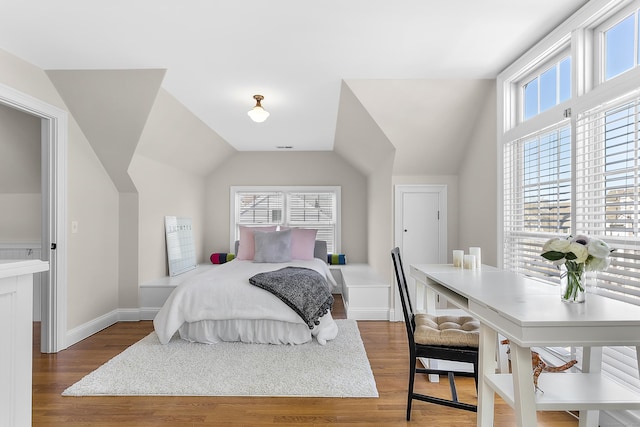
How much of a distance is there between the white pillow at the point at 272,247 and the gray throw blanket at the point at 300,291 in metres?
0.97

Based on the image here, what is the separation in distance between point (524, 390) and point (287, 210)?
4931 mm

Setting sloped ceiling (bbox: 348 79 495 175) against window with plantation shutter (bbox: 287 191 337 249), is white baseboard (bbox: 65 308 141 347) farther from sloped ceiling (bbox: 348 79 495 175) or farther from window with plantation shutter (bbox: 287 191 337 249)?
sloped ceiling (bbox: 348 79 495 175)

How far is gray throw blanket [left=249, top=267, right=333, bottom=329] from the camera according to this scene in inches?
129

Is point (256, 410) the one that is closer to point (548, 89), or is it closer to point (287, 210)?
point (548, 89)

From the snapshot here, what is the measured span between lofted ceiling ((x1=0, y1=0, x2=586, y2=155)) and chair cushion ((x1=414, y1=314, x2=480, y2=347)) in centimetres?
185

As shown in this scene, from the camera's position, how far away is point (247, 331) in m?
3.40

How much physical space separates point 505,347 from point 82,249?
3.65m

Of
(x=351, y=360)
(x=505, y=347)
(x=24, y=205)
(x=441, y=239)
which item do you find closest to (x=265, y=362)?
(x=351, y=360)

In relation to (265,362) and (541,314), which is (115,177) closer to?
(265,362)

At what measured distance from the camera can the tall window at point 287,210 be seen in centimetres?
611

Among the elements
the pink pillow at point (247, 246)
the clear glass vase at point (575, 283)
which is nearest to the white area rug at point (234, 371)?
the clear glass vase at point (575, 283)

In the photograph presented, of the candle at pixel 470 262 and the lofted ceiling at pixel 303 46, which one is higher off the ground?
the lofted ceiling at pixel 303 46

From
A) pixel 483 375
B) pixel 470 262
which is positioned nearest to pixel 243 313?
pixel 470 262

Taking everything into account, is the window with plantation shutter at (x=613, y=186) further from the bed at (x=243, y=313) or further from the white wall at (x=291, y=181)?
the white wall at (x=291, y=181)
